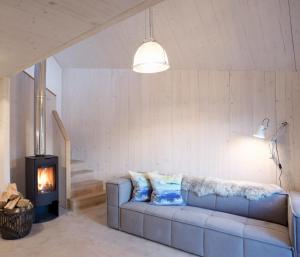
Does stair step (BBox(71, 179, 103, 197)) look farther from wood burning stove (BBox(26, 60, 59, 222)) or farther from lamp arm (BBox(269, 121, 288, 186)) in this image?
lamp arm (BBox(269, 121, 288, 186))

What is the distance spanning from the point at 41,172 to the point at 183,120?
7.52 feet

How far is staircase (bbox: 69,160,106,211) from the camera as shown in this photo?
13.3 ft

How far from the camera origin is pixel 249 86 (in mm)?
3420

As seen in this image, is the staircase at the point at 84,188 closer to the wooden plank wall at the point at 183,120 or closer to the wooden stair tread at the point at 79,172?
the wooden stair tread at the point at 79,172

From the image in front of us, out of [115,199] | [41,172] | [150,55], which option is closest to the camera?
[150,55]

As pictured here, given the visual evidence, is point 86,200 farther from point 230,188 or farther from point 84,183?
point 230,188

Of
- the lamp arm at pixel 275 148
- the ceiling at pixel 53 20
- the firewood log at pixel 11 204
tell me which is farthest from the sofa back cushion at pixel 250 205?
the ceiling at pixel 53 20

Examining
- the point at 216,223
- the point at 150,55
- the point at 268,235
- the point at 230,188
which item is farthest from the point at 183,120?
the point at 268,235

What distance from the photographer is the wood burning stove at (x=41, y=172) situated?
3434 mm

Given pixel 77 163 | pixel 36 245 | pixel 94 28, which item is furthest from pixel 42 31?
pixel 77 163

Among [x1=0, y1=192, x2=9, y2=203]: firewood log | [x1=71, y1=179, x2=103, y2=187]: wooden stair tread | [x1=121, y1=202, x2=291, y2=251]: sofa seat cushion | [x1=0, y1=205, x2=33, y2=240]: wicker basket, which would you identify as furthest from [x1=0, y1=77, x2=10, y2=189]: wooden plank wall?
[x1=121, y1=202, x2=291, y2=251]: sofa seat cushion

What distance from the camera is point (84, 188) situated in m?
4.36

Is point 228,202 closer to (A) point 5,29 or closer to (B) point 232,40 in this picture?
(B) point 232,40

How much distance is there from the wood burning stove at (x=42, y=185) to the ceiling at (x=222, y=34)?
212cm
